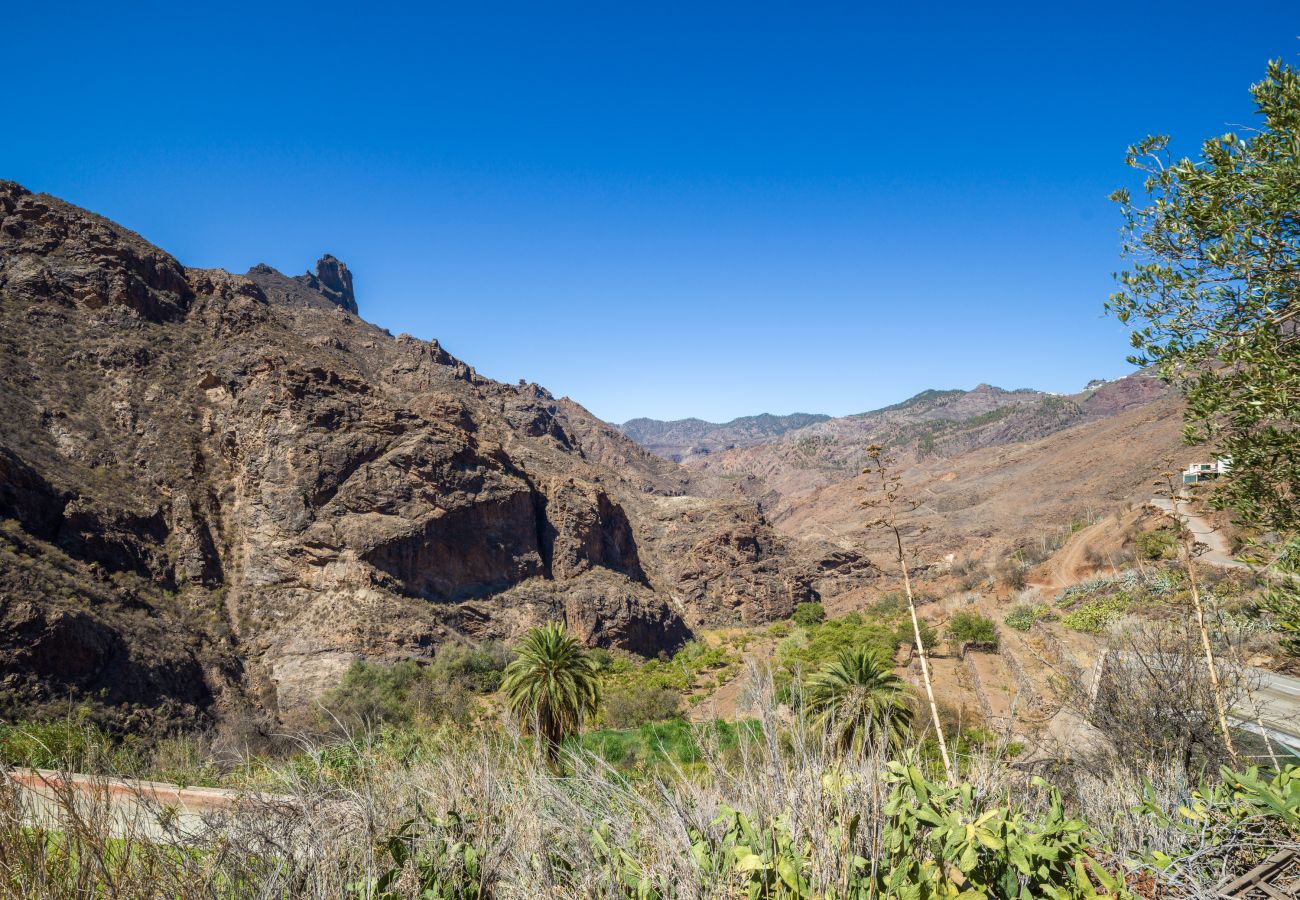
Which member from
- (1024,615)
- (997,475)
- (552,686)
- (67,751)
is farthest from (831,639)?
(997,475)

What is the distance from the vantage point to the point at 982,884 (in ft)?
10.4

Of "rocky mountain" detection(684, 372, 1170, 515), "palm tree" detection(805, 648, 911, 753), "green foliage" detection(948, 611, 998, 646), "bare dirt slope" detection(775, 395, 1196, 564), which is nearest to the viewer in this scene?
"palm tree" detection(805, 648, 911, 753)

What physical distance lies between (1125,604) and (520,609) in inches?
1248

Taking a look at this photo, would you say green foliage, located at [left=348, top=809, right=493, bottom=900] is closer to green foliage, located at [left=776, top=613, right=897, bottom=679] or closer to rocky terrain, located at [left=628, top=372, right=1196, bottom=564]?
rocky terrain, located at [left=628, top=372, right=1196, bottom=564]

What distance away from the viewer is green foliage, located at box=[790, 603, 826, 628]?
4709 centimetres

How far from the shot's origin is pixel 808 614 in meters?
47.5

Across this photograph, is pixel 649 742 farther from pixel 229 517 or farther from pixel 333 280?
pixel 333 280

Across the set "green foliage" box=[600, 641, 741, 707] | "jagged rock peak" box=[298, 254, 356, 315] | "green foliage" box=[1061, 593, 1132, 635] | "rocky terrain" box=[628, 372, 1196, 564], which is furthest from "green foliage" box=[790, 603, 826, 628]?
"jagged rock peak" box=[298, 254, 356, 315]

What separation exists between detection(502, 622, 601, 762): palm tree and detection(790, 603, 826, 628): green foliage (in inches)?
1291

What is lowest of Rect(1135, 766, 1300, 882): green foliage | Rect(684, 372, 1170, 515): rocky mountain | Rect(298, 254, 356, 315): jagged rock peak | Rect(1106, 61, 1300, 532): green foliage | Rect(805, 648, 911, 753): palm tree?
Rect(805, 648, 911, 753): palm tree

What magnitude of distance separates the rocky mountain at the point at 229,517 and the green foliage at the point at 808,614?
2.18m

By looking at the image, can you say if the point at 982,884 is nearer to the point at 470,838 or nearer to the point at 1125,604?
the point at 470,838

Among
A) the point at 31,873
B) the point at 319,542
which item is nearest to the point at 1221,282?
the point at 31,873

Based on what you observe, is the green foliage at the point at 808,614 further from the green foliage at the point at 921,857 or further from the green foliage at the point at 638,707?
the green foliage at the point at 921,857
